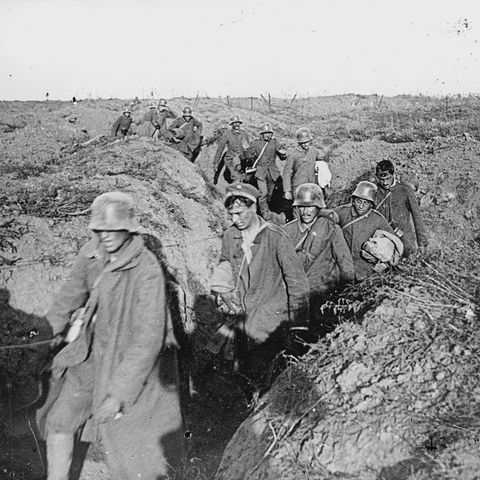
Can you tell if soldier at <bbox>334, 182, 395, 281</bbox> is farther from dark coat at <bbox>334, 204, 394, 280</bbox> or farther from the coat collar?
the coat collar

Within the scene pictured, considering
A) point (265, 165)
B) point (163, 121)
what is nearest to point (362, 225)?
point (265, 165)

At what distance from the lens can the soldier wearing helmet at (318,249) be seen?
5547mm

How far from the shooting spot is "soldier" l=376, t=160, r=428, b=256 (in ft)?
24.0

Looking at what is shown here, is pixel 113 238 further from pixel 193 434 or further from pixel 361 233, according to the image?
pixel 361 233

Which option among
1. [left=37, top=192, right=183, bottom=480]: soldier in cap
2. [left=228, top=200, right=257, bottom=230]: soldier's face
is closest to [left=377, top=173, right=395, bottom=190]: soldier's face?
[left=228, top=200, right=257, bottom=230]: soldier's face

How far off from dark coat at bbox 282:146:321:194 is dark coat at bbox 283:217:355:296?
4.43 metres

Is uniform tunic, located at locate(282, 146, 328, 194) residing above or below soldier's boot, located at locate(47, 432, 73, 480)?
above

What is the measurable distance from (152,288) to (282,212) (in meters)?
9.92

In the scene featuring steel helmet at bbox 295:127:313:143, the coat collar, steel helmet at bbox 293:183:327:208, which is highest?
steel helmet at bbox 295:127:313:143

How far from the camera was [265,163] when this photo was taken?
41.0ft

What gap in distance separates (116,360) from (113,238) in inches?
31.6

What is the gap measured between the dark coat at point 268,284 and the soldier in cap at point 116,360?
43.8 inches

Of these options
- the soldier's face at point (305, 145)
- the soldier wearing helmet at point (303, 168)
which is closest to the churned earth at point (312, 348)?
the soldier wearing helmet at point (303, 168)

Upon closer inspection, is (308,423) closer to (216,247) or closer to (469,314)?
(469,314)
